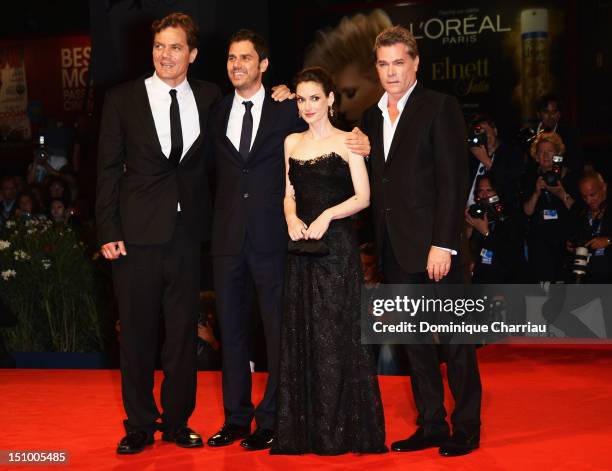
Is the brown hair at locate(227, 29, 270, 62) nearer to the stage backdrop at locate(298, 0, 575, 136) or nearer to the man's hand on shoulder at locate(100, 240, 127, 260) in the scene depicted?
the man's hand on shoulder at locate(100, 240, 127, 260)

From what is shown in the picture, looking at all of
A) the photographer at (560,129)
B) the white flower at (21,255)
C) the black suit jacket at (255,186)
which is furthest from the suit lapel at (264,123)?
the photographer at (560,129)

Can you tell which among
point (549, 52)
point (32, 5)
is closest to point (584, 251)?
point (549, 52)

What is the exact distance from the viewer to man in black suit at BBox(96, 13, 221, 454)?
423cm

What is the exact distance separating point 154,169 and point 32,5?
974cm

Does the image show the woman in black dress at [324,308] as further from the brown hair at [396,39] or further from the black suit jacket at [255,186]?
the brown hair at [396,39]

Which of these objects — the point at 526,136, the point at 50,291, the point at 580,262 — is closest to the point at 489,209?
the point at 580,262

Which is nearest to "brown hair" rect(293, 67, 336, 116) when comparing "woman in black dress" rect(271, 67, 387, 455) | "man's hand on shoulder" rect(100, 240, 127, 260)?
"woman in black dress" rect(271, 67, 387, 455)

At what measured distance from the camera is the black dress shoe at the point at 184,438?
423 cm

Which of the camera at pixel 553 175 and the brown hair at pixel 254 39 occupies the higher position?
the brown hair at pixel 254 39

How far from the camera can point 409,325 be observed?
173 inches

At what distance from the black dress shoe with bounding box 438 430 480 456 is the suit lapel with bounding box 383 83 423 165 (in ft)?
3.62

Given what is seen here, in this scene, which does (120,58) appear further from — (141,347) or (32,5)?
(32,5)

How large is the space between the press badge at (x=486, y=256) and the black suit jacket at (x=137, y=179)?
3.31 meters

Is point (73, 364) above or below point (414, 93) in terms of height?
below
